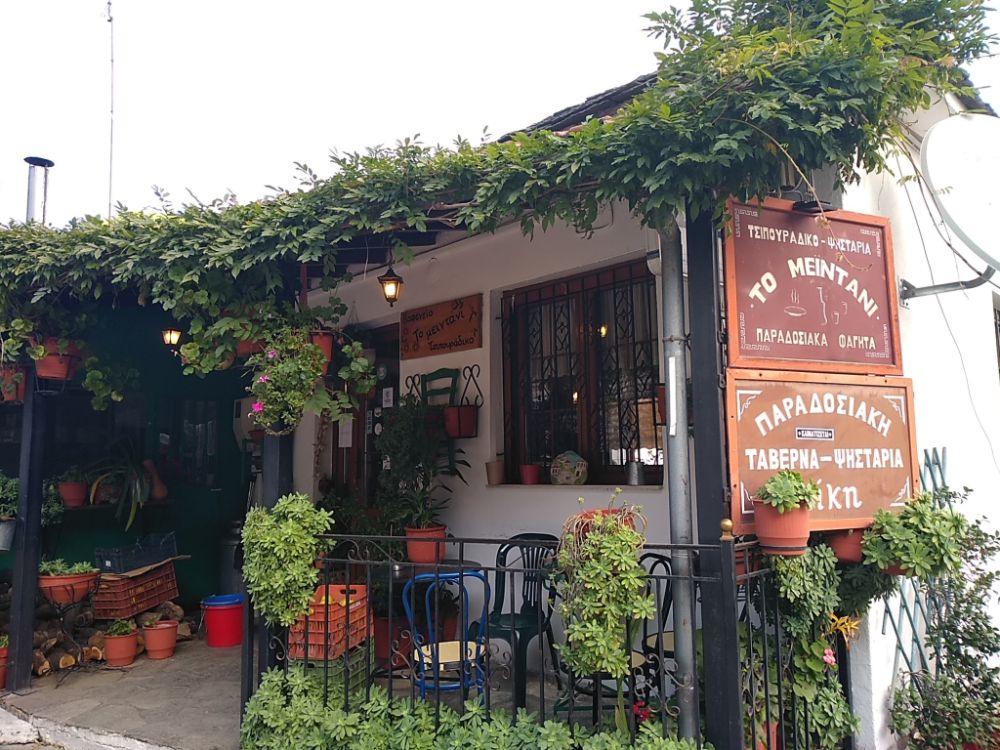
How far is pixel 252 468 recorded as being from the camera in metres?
7.52

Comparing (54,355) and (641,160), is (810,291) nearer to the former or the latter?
(641,160)

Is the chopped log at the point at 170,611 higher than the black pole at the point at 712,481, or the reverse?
the black pole at the point at 712,481

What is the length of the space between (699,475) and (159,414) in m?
5.78

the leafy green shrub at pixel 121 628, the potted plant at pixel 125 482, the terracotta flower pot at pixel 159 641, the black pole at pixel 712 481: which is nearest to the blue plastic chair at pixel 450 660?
the black pole at pixel 712 481

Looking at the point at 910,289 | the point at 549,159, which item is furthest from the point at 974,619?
the point at 549,159

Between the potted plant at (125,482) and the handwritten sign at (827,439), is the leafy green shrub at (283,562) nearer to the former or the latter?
the handwritten sign at (827,439)

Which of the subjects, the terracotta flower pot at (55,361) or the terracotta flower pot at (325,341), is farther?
the terracotta flower pot at (55,361)

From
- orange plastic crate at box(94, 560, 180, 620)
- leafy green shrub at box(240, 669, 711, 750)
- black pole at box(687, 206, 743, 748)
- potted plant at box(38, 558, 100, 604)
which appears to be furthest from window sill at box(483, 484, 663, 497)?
potted plant at box(38, 558, 100, 604)

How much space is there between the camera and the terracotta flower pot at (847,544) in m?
3.13

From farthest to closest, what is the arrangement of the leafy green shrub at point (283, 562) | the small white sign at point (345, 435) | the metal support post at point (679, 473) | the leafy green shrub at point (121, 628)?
the small white sign at point (345, 435), the leafy green shrub at point (121, 628), the leafy green shrub at point (283, 562), the metal support post at point (679, 473)

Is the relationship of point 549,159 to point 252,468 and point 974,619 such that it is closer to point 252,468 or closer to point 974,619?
point 974,619

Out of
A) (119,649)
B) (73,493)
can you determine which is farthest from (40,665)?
(73,493)

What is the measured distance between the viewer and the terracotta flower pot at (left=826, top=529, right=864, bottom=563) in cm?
313

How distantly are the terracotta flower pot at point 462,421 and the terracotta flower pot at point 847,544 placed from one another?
2.76 m
